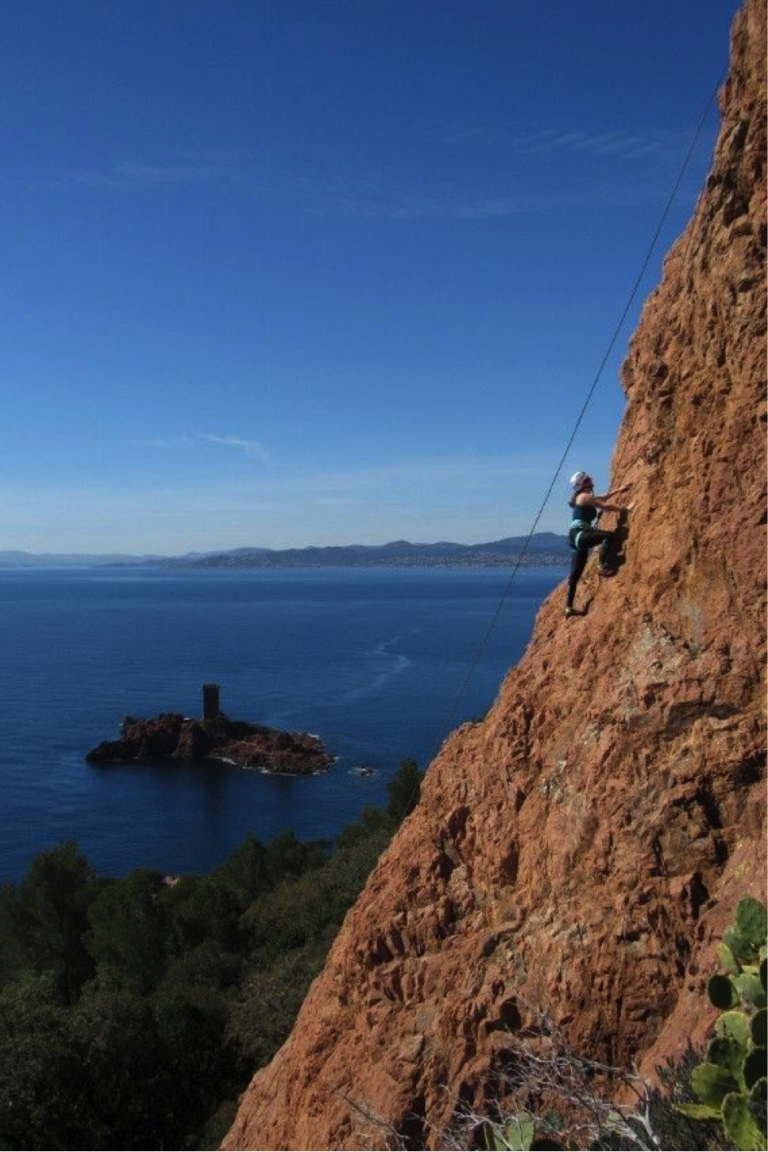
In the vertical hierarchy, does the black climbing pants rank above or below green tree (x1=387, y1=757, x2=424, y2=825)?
above

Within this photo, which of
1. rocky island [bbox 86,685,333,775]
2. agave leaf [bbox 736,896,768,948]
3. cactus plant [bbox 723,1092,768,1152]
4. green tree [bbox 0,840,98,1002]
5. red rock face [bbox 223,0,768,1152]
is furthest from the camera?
rocky island [bbox 86,685,333,775]

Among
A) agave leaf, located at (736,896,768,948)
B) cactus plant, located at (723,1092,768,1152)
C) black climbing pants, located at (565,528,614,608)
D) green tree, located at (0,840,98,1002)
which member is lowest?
green tree, located at (0,840,98,1002)

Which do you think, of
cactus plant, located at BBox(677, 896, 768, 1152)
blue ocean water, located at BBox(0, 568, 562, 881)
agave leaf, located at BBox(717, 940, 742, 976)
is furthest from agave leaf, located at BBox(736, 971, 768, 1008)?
blue ocean water, located at BBox(0, 568, 562, 881)

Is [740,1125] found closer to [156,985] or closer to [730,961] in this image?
[730,961]

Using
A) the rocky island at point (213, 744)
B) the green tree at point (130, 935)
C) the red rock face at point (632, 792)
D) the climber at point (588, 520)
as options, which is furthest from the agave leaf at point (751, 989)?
the rocky island at point (213, 744)

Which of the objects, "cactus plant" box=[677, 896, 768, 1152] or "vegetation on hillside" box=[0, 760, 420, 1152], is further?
"vegetation on hillside" box=[0, 760, 420, 1152]

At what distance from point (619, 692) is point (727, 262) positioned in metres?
4.69

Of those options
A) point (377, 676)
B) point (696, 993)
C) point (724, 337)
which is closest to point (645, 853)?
point (696, 993)

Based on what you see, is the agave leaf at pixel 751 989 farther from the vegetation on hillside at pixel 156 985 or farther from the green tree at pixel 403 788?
the green tree at pixel 403 788

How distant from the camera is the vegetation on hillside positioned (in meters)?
19.5

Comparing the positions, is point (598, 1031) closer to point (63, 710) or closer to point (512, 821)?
point (512, 821)

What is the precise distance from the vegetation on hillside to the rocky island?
35.1m

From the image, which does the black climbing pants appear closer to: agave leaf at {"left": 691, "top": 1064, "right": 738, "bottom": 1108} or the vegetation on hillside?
agave leaf at {"left": 691, "top": 1064, "right": 738, "bottom": 1108}

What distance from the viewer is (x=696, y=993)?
24.8ft
